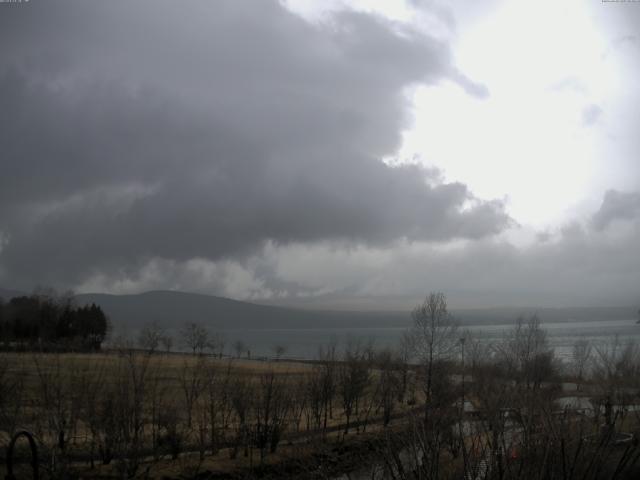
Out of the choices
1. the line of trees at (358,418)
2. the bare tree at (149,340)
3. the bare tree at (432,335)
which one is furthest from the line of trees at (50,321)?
the bare tree at (432,335)

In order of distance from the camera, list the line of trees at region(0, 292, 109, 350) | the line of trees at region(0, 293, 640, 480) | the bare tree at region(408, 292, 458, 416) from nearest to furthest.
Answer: the line of trees at region(0, 293, 640, 480) < the bare tree at region(408, 292, 458, 416) < the line of trees at region(0, 292, 109, 350)

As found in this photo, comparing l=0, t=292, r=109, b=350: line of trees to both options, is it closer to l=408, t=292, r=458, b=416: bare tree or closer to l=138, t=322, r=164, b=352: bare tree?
l=138, t=322, r=164, b=352: bare tree

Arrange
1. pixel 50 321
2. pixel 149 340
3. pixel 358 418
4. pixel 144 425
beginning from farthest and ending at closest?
pixel 50 321
pixel 149 340
pixel 358 418
pixel 144 425

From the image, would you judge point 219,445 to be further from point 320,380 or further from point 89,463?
point 320,380

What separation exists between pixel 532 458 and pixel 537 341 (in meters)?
66.0

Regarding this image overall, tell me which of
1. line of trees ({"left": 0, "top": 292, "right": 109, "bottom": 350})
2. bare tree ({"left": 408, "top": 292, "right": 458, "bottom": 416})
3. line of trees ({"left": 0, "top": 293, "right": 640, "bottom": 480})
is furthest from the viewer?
line of trees ({"left": 0, "top": 292, "right": 109, "bottom": 350})

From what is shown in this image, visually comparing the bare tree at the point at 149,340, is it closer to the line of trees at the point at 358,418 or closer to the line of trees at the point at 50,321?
the line of trees at the point at 358,418

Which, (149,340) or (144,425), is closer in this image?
(144,425)

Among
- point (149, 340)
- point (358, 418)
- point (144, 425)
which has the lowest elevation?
point (358, 418)

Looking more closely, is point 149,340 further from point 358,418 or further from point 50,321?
point 50,321

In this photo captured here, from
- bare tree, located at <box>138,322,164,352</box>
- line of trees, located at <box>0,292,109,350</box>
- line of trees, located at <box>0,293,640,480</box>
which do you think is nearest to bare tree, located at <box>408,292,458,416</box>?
line of trees, located at <box>0,293,640,480</box>

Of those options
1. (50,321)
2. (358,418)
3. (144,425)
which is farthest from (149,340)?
(50,321)

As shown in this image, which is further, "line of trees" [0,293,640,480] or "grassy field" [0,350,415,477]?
"grassy field" [0,350,415,477]

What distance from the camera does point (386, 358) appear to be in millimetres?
69750
